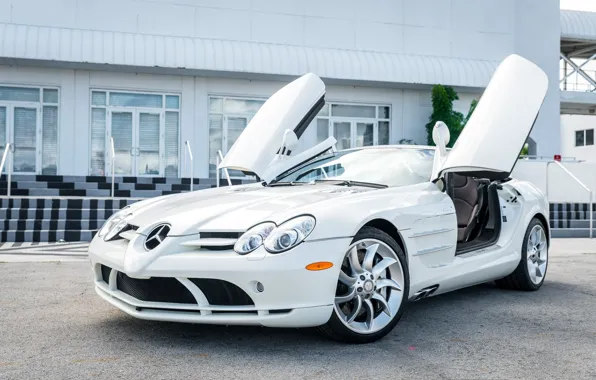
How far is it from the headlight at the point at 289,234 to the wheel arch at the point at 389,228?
0.52 metres

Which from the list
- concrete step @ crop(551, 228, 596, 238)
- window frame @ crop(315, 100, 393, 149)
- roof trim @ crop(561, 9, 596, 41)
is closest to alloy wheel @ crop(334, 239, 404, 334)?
concrete step @ crop(551, 228, 596, 238)

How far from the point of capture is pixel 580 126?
41000mm

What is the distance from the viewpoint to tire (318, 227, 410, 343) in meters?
3.62

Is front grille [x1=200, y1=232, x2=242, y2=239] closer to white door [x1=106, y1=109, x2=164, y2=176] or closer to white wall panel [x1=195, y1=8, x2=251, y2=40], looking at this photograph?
white door [x1=106, y1=109, x2=164, y2=176]

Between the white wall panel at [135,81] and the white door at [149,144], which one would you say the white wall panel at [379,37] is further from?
the white door at [149,144]

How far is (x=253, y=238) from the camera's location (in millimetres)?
3424

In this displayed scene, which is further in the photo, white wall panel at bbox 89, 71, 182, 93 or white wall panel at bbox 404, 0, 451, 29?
white wall panel at bbox 404, 0, 451, 29

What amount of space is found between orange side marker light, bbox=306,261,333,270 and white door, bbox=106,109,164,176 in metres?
15.5

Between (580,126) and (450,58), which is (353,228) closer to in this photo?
(450,58)

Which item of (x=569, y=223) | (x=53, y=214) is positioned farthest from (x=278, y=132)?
(x=569, y=223)

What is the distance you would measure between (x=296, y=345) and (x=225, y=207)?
3.01 ft

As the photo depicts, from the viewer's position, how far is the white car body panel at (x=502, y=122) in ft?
14.9

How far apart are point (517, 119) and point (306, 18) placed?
50.6 feet

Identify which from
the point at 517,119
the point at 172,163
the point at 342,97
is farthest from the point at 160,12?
the point at 517,119
